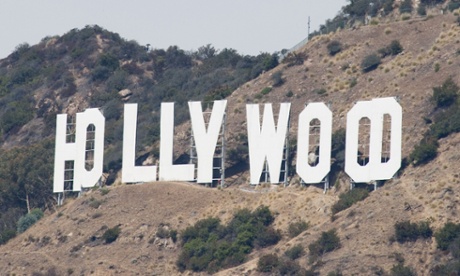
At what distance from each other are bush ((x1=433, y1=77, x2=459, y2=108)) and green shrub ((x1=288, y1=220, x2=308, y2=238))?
37.8 feet

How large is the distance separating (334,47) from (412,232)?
2757cm

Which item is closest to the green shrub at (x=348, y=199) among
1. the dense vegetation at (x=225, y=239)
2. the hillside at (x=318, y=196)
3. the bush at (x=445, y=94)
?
the hillside at (x=318, y=196)

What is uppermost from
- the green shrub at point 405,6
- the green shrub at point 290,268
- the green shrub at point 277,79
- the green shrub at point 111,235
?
the green shrub at point 405,6

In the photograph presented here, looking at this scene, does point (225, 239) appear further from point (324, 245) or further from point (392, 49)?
point (392, 49)

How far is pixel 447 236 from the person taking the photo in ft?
251

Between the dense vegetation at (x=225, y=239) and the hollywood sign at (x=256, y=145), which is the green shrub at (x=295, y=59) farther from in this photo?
the dense vegetation at (x=225, y=239)

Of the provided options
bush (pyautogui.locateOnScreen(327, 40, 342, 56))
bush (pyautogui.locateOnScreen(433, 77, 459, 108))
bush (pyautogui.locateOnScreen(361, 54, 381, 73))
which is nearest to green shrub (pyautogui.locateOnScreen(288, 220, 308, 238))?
bush (pyautogui.locateOnScreen(433, 77, 459, 108))

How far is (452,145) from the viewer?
84812 mm

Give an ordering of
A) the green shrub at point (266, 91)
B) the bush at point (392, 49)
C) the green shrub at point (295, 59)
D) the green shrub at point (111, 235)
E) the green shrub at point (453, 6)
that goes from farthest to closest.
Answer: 1. the green shrub at point (453, 6)
2. the green shrub at point (295, 59)
3. the green shrub at point (266, 91)
4. the bush at point (392, 49)
5. the green shrub at point (111, 235)

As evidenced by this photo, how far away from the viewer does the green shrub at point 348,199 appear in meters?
83.4

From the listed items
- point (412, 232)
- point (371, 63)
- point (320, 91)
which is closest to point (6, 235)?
point (320, 91)

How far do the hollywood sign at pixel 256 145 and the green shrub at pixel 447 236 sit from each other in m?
8.29

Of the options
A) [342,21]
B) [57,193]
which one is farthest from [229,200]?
[342,21]

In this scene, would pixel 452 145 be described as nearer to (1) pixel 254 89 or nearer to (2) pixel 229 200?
(2) pixel 229 200
